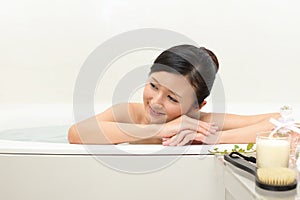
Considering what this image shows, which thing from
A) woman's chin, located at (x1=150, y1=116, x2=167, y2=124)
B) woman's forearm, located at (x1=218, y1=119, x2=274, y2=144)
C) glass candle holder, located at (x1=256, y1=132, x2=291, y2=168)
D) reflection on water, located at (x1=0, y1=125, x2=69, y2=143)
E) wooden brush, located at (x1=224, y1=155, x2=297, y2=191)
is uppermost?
glass candle holder, located at (x1=256, y1=132, x2=291, y2=168)

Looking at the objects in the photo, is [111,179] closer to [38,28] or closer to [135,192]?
[135,192]

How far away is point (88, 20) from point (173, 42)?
45 centimetres

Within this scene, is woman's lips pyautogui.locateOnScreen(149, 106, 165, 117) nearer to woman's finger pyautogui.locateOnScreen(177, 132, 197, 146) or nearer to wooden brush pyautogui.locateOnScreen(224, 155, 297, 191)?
woman's finger pyautogui.locateOnScreen(177, 132, 197, 146)

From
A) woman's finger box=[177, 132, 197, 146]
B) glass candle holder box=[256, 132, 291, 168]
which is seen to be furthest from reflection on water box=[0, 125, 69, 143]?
glass candle holder box=[256, 132, 291, 168]

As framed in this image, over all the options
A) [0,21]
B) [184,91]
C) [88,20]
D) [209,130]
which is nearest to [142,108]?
[184,91]

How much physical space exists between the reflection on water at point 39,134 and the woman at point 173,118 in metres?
0.42

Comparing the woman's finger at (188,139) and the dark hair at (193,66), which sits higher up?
the dark hair at (193,66)

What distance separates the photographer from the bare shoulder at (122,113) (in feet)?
4.94

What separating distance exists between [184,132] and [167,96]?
0.16m

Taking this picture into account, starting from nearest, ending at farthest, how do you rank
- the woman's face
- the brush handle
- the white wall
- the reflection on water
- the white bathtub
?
1. the brush handle
2. the white bathtub
3. the woman's face
4. the reflection on water
5. the white wall

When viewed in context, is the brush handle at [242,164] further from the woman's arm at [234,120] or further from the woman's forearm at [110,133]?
the woman's arm at [234,120]


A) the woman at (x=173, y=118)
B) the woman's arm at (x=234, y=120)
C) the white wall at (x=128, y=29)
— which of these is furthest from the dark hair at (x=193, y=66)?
the white wall at (x=128, y=29)

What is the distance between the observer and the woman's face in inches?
56.7

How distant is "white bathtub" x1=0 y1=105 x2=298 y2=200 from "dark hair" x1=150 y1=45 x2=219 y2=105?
26 centimetres
